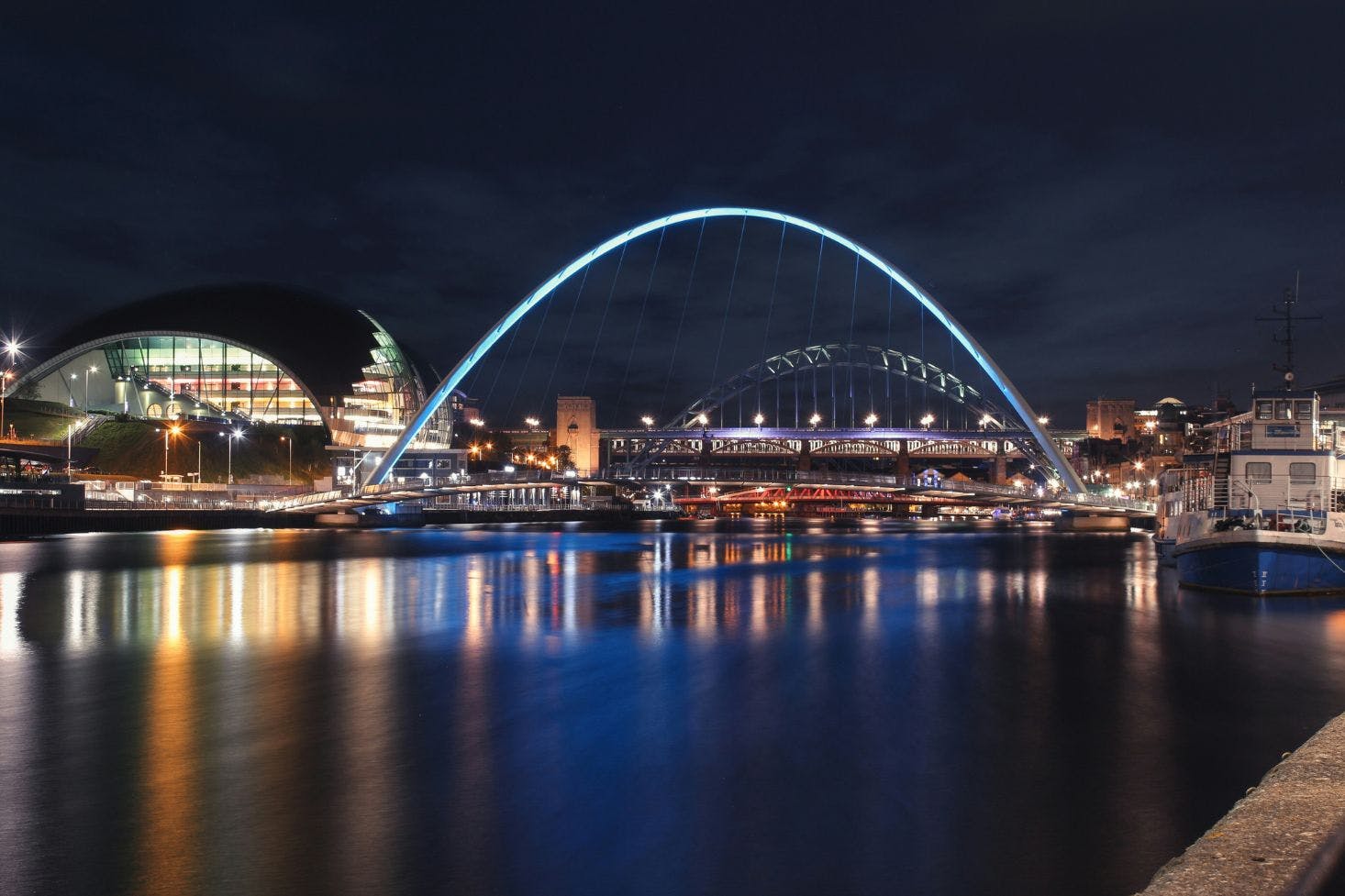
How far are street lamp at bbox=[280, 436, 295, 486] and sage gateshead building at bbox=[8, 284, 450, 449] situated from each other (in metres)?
5.34

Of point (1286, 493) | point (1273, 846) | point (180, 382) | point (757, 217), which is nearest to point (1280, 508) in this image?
point (1286, 493)

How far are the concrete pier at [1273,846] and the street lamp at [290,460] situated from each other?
98544 mm

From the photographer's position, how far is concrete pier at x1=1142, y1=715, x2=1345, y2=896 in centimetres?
692

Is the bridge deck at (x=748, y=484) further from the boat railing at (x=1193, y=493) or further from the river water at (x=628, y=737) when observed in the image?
the river water at (x=628, y=737)

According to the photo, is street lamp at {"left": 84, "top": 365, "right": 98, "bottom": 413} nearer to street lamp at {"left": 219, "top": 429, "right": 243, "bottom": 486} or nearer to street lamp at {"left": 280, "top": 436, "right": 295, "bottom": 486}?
street lamp at {"left": 219, "top": 429, "right": 243, "bottom": 486}

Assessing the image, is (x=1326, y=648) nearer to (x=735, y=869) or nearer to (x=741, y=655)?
(x=741, y=655)

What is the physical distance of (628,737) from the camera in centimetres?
1441

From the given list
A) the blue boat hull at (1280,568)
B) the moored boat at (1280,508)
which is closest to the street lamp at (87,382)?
the moored boat at (1280,508)

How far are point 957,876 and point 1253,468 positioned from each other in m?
28.2

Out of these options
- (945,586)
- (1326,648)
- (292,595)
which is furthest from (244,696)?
(945,586)

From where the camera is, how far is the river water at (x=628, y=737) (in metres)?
9.41

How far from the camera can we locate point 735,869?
9.22 m

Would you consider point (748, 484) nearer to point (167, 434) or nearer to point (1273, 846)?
point (167, 434)

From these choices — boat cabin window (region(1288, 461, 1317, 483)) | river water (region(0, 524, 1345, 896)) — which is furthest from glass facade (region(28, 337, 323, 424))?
boat cabin window (region(1288, 461, 1317, 483))
